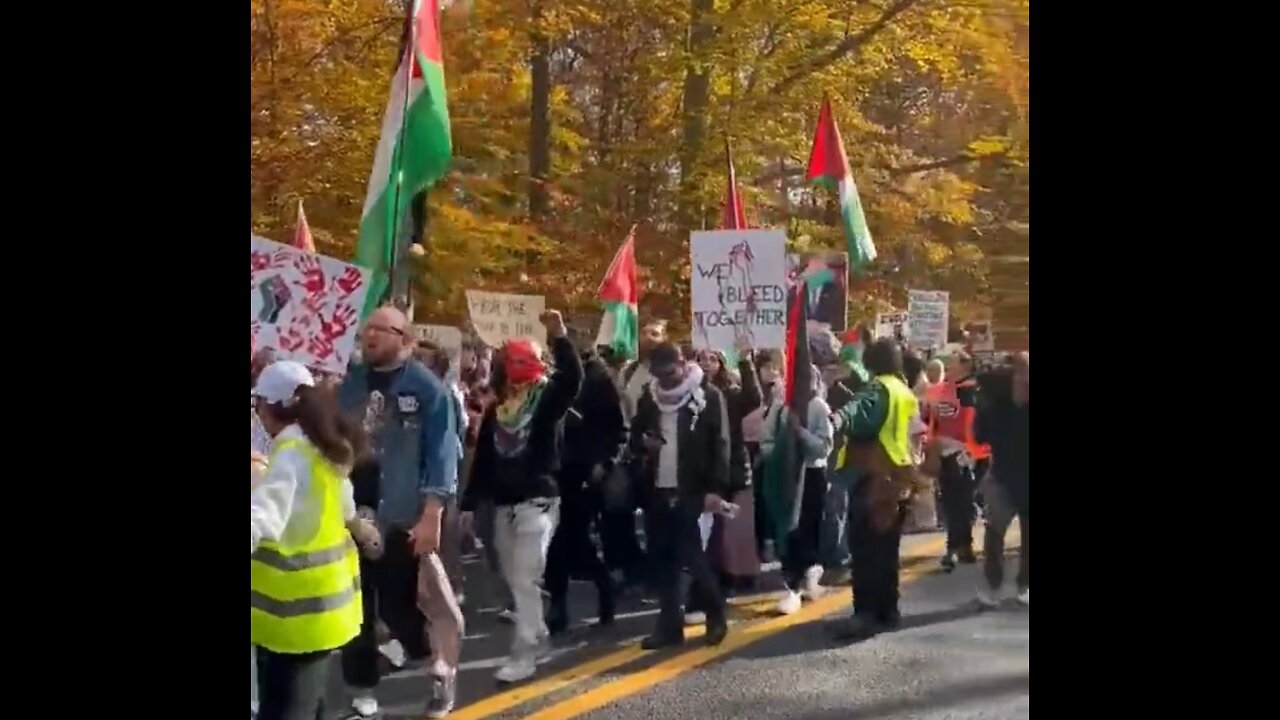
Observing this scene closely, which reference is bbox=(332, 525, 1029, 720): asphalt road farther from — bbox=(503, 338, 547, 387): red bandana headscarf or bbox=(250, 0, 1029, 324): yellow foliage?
bbox=(250, 0, 1029, 324): yellow foliage

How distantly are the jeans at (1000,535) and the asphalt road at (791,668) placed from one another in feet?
0.13

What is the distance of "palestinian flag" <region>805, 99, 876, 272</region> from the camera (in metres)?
4.42

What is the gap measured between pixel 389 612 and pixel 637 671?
2.91 ft

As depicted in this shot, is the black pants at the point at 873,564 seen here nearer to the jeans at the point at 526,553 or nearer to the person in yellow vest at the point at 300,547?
the jeans at the point at 526,553

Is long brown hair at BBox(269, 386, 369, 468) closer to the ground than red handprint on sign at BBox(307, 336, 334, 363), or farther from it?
closer to the ground

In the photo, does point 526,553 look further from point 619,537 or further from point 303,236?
point 303,236

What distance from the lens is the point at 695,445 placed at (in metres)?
4.53

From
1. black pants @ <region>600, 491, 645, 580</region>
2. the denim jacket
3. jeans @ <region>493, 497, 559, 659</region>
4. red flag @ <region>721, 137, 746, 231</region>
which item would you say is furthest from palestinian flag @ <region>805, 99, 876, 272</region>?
the denim jacket

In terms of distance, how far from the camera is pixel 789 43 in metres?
4.43

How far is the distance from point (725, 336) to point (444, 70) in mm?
1345

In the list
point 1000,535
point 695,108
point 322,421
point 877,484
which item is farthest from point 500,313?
point 1000,535

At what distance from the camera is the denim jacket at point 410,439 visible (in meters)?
4.41
